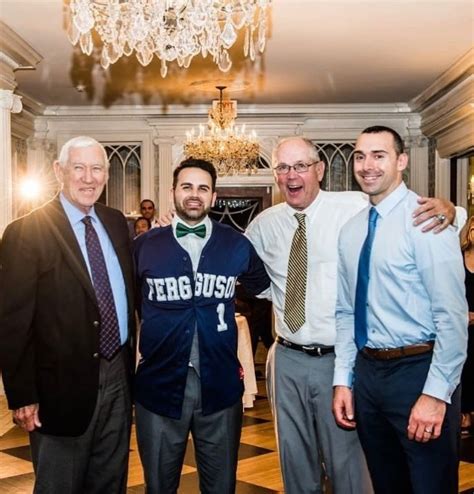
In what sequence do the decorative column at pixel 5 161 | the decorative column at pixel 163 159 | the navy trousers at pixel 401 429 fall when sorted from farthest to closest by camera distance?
the decorative column at pixel 163 159
the decorative column at pixel 5 161
the navy trousers at pixel 401 429

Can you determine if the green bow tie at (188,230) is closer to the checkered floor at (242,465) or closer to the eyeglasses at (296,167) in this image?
the eyeglasses at (296,167)

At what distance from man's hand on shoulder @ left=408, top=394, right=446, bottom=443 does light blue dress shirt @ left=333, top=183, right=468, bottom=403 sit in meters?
0.03

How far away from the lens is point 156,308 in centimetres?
304

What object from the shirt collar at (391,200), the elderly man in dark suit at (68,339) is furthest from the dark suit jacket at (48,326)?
the shirt collar at (391,200)

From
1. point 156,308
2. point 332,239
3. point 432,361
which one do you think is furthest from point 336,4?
point 432,361

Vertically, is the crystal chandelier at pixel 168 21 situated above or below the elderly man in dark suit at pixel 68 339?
above

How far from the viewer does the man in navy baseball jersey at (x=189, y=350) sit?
2.98 metres

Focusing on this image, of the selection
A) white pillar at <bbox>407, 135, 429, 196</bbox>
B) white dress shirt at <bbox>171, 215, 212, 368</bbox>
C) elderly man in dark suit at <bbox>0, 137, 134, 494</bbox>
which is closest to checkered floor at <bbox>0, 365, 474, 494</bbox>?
elderly man in dark suit at <bbox>0, 137, 134, 494</bbox>

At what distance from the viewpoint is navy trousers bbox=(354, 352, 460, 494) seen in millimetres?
2562

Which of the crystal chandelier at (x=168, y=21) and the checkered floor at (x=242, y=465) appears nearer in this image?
the crystal chandelier at (x=168, y=21)

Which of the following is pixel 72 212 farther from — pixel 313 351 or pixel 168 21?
pixel 168 21

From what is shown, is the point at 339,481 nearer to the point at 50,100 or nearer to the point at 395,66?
the point at 395,66

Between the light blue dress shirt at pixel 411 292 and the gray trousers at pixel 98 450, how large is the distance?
83 centimetres

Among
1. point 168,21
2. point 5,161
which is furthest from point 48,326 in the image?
point 5,161
